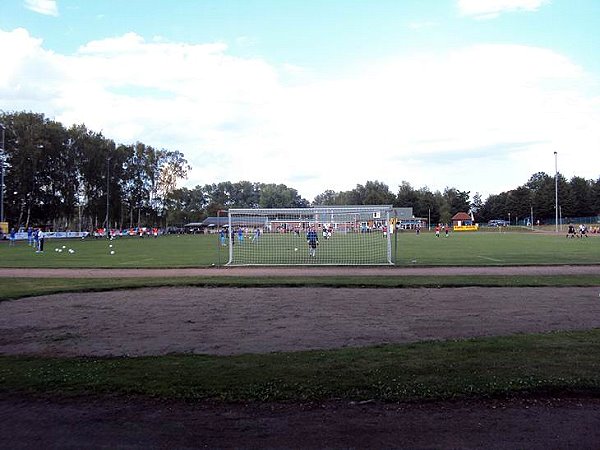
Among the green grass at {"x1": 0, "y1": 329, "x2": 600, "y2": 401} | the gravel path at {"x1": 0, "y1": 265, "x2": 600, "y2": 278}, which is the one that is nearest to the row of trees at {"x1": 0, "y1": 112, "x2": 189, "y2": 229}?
the gravel path at {"x1": 0, "y1": 265, "x2": 600, "y2": 278}

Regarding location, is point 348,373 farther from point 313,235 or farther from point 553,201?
point 553,201

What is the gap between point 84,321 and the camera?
1098 cm

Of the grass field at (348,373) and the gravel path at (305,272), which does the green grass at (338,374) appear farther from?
the gravel path at (305,272)

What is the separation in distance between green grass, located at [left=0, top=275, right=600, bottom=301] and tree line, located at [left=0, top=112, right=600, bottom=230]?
5715 cm

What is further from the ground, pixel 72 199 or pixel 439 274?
pixel 72 199

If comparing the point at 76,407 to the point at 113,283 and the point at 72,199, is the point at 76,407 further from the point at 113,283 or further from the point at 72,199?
the point at 72,199

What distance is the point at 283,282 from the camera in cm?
1803

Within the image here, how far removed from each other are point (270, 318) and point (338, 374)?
4665 mm

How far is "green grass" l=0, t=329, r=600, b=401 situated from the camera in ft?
19.7

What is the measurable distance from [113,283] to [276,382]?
13197mm

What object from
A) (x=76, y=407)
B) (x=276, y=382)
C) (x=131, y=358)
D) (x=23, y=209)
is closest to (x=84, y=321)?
(x=131, y=358)

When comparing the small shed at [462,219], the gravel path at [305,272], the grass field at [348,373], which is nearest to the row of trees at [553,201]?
the small shed at [462,219]

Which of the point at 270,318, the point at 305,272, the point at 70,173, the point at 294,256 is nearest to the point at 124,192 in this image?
the point at 70,173

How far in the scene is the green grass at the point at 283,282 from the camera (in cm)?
1675
